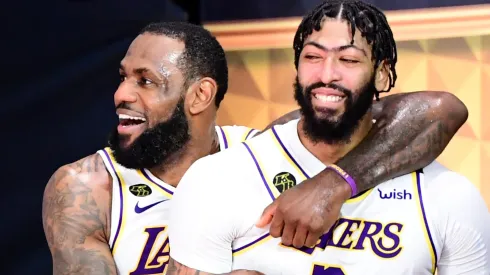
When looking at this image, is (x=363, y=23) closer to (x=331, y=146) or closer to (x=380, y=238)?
(x=331, y=146)

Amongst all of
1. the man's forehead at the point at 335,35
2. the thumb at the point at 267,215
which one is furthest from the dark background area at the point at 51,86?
the thumb at the point at 267,215

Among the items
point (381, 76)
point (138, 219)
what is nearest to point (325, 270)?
point (381, 76)

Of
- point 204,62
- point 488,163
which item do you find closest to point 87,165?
point 204,62

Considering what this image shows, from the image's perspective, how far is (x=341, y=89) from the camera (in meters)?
1.98

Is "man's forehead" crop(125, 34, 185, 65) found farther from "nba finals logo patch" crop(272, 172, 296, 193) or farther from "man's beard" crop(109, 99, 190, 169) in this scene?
"nba finals logo patch" crop(272, 172, 296, 193)

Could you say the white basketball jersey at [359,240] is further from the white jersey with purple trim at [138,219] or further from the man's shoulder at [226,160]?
the white jersey with purple trim at [138,219]

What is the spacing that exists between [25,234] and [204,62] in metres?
1.14

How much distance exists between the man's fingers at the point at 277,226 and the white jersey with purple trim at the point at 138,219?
0.47m

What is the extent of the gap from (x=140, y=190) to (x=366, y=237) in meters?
0.75

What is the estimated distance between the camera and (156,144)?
2393 millimetres

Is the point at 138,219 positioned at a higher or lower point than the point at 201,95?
lower

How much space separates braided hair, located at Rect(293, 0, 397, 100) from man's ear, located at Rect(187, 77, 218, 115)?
→ 0.46m

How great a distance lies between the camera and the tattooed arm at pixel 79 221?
2.24 meters

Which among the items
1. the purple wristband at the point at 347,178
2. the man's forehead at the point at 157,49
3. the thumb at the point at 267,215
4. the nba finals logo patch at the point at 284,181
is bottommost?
the thumb at the point at 267,215
